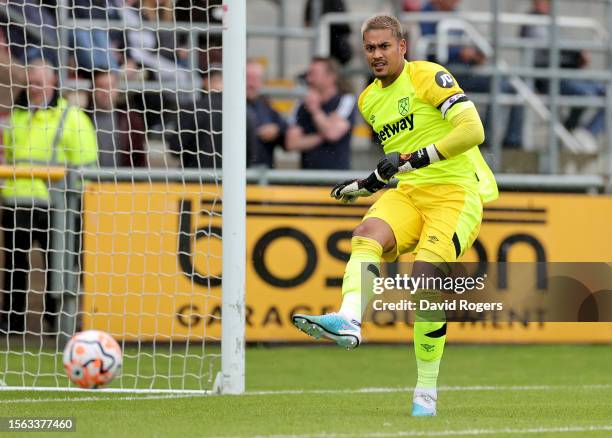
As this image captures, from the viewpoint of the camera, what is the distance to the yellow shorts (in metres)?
7.02

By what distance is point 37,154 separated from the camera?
10.9m

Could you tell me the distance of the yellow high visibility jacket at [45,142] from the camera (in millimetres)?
10758

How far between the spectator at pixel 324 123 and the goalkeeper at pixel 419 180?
16.6ft

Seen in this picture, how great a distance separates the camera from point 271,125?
1269 cm

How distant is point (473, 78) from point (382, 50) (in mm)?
6990

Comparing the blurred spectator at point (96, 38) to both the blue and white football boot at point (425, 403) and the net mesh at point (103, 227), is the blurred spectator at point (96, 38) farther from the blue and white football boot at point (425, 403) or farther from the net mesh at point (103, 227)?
the blue and white football boot at point (425, 403)

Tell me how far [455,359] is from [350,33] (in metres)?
5.03

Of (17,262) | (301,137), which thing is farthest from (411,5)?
(17,262)

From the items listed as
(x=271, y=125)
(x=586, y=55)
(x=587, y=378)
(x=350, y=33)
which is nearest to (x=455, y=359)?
(x=587, y=378)

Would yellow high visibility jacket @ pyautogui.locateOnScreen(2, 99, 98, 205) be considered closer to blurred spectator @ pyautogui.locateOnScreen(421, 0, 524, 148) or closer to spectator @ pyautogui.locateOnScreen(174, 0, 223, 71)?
spectator @ pyautogui.locateOnScreen(174, 0, 223, 71)

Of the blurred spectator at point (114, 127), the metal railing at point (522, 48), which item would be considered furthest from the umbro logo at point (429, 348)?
the metal railing at point (522, 48)

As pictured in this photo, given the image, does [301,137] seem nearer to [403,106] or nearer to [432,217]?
[403,106]

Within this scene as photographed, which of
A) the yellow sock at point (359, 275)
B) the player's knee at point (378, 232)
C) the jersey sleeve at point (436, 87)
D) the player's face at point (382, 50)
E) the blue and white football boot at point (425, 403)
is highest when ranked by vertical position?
the player's face at point (382, 50)

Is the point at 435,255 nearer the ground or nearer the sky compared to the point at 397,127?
nearer the ground
